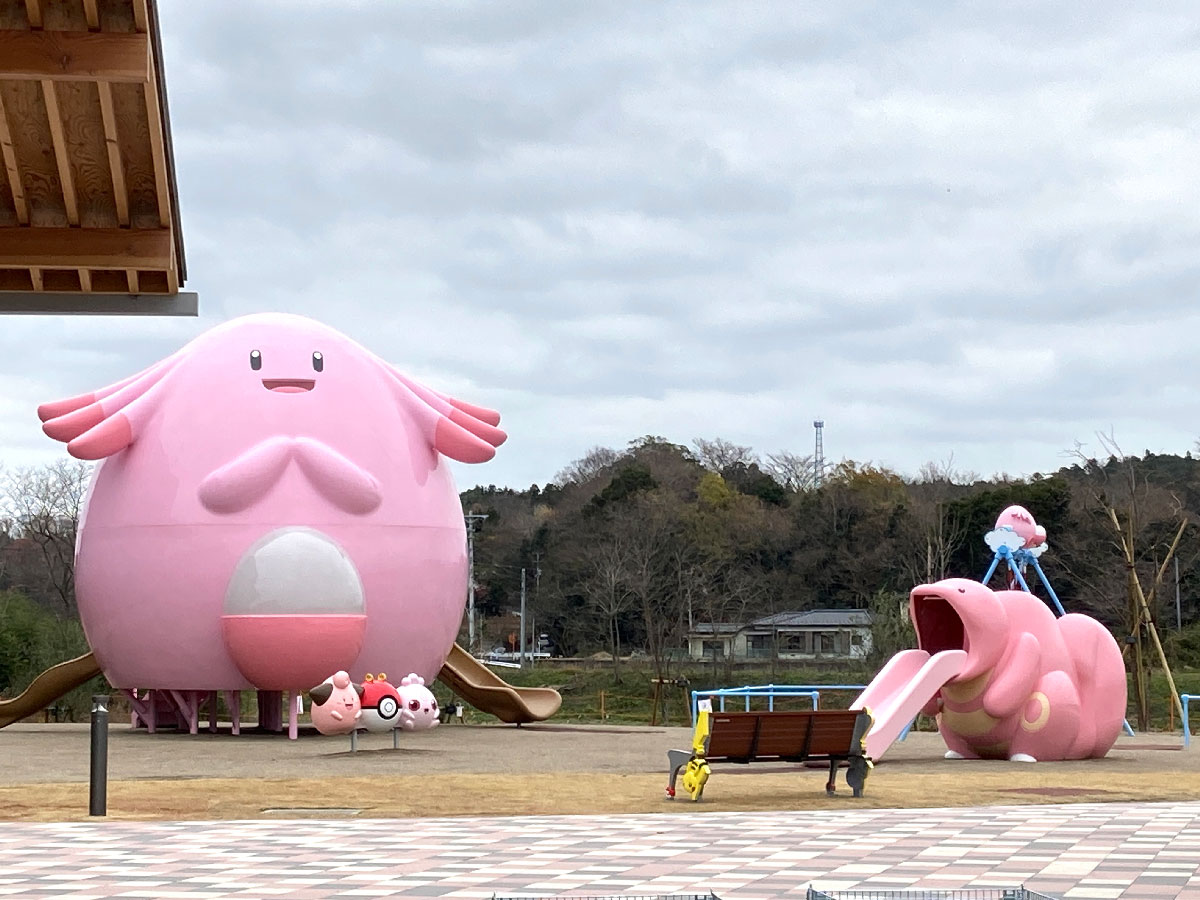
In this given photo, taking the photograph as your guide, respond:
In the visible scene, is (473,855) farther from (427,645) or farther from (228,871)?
(427,645)

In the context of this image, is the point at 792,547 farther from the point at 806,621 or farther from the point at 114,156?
the point at 114,156

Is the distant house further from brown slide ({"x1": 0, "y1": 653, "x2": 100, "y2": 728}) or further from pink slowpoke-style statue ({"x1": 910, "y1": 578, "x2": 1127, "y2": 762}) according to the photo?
pink slowpoke-style statue ({"x1": 910, "y1": 578, "x2": 1127, "y2": 762})

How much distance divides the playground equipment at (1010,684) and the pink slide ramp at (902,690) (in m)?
0.01

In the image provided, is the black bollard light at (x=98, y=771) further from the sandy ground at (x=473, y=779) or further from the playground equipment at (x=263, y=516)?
the playground equipment at (x=263, y=516)

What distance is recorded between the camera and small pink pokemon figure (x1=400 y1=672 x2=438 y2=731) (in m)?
23.3

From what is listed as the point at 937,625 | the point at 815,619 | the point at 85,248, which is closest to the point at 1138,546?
the point at 815,619

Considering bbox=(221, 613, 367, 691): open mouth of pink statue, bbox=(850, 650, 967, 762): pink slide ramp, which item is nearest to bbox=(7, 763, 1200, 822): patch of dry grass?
bbox=(850, 650, 967, 762): pink slide ramp

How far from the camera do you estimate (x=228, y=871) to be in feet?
30.0

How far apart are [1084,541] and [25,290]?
1854 inches

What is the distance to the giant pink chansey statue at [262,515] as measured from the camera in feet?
79.4

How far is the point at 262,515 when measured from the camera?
24438 mm

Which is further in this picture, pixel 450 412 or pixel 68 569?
Result: pixel 68 569

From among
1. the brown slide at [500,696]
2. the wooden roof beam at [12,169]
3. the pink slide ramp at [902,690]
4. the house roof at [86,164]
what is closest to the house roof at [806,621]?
the brown slide at [500,696]

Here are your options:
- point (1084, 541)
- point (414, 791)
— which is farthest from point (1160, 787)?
point (1084, 541)
